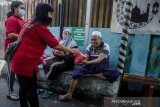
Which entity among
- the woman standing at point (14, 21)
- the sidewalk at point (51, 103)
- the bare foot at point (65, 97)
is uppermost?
the woman standing at point (14, 21)

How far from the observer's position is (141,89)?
6.09 metres

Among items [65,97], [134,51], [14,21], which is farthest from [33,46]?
[134,51]

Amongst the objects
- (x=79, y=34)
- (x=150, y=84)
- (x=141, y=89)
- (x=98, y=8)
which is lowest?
(x=141, y=89)

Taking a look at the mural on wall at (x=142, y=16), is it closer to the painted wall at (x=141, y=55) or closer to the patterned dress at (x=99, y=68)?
the painted wall at (x=141, y=55)

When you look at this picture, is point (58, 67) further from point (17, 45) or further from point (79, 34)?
point (17, 45)

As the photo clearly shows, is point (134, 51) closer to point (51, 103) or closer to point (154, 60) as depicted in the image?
point (154, 60)

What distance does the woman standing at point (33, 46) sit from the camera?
3754mm

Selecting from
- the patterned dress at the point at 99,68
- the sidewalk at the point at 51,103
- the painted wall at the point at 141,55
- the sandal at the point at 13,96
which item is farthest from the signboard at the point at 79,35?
the sandal at the point at 13,96

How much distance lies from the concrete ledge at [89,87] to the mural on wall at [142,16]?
1.47 m

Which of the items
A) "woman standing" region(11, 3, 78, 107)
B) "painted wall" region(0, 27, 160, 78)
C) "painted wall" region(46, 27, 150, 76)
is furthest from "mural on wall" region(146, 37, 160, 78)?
"woman standing" region(11, 3, 78, 107)

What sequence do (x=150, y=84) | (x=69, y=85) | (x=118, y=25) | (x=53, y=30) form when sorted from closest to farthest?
(x=150, y=84), (x=69, y=85), (x=118, y=25), (x=53, y=30)

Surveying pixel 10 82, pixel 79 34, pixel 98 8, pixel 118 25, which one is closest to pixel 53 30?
pixel 79 34

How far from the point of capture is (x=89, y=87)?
559cm

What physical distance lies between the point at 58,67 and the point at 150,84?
82.0 inches
